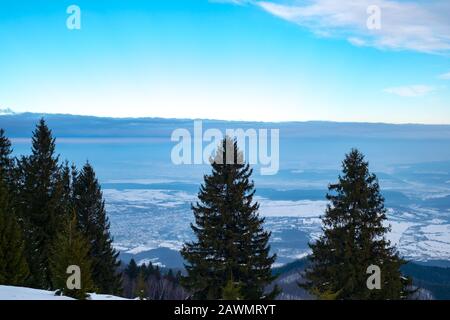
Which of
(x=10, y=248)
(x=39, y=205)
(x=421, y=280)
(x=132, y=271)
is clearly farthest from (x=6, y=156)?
(x=421, y=280)

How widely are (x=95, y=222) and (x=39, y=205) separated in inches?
180

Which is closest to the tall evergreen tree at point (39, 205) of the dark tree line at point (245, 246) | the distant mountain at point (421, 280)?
the dark tree line at point (245, 246)

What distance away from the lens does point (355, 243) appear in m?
20.3

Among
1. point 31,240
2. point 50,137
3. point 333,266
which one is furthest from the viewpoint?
point 50,137

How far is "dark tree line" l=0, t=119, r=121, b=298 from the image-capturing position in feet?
77.9

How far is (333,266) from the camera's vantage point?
66.4 feet

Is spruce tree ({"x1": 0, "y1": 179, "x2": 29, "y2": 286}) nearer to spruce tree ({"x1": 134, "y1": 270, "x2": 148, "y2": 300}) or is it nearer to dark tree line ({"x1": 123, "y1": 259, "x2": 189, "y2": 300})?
spruce tree ({"x1": 134, "y1": 270, "x2": 148, "y2": 300})

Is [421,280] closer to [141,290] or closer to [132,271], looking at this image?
[132,271]

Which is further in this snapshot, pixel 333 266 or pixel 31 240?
pixel 31 240

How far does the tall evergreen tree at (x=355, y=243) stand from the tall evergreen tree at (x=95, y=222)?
1778cm

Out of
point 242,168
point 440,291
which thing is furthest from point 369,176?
point 440,291

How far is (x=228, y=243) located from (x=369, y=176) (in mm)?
7067
